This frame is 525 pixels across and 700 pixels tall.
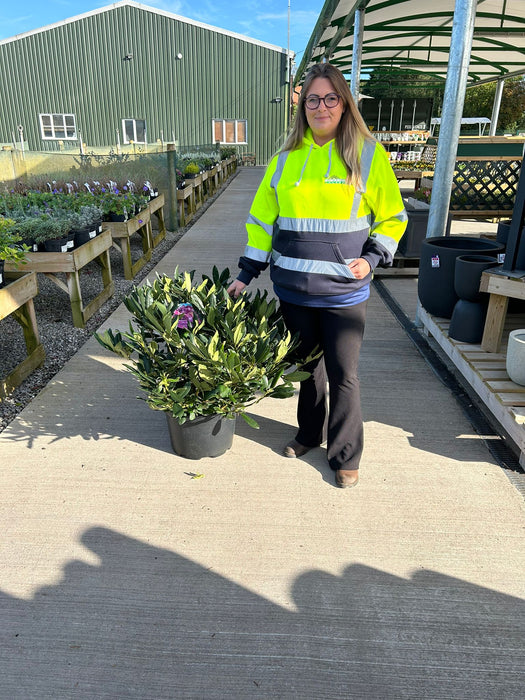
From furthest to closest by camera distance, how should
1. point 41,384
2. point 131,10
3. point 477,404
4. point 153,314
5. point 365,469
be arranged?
point 131,10 < point 41,384 < point 477,404 < point 365,469 < point 153,314

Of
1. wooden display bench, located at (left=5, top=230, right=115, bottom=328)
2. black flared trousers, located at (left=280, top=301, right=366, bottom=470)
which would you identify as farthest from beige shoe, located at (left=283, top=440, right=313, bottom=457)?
wooden display bench, located at (left=5, top=230, right=115, bottom=328)

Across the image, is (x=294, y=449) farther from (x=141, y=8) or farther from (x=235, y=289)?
(x=141, y=8)

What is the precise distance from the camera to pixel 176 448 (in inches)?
100

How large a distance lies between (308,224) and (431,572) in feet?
4.67

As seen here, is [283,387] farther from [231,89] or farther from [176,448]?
[231,89]

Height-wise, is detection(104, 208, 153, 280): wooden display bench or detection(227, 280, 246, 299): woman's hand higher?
detection(227, 280, 246, 299): woman's hand

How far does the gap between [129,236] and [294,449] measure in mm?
3908

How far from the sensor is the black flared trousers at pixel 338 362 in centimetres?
220

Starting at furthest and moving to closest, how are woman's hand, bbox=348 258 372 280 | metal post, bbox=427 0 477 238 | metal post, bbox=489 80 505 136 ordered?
metal post, bbox=489 80 505 136 < metal post, bbox=427 0 477 238 < woman's hand, bbox=348 258 372 280

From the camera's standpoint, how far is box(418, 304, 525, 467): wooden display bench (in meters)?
2.40

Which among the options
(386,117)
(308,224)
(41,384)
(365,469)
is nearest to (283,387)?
(365,469)

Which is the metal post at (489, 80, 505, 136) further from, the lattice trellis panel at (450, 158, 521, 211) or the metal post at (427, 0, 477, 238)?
the metal post at (427, 0, 477, 238)

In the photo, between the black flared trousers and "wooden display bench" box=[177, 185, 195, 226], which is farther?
"wooden display bench" box=[177, 185, 195, 226]

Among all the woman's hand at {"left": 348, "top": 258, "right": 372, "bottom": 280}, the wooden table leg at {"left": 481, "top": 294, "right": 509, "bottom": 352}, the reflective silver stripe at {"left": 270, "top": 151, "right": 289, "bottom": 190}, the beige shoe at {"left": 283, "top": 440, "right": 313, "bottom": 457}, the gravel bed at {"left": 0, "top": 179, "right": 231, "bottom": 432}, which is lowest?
the gravel bed at {"left": 0, "top": 179, "right": 231, "bottom": 432}
